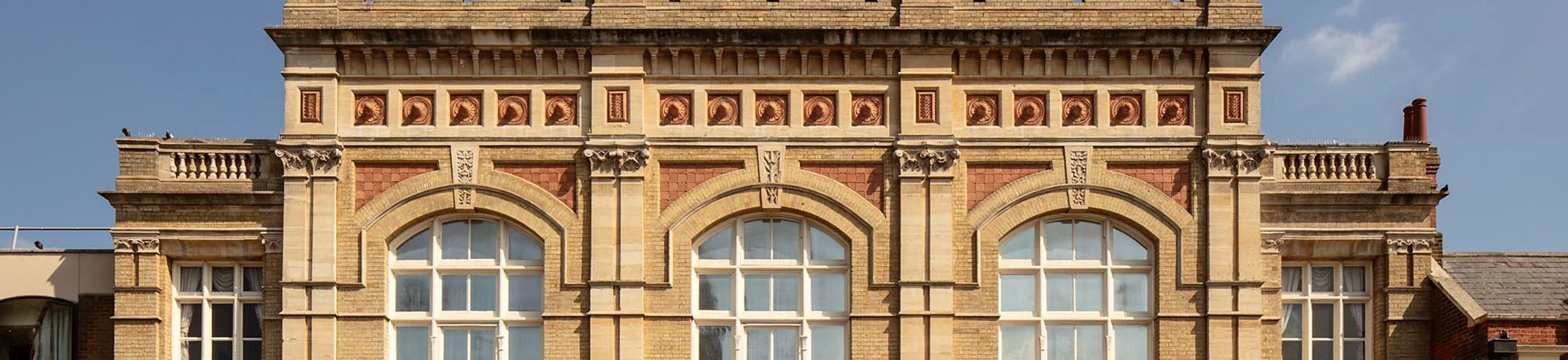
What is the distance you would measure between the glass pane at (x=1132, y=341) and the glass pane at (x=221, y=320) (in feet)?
40.9

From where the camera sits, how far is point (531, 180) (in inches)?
942

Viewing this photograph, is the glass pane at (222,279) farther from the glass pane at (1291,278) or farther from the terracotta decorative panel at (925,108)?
the glass pane at (1291,278)

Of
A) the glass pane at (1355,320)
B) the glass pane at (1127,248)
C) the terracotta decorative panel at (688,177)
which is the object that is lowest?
the glass pane at (1355,320)

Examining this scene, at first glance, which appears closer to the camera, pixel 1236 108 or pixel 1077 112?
pixel 1236 108

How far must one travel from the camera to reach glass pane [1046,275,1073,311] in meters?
24.0

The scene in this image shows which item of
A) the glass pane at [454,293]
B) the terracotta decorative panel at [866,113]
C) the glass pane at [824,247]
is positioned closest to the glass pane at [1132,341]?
the glass pane at [824,247]

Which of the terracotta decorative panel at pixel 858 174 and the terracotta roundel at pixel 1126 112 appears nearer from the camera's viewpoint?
the terracotta decorative panel at pixel 858 174

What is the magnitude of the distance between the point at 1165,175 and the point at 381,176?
10871 mm

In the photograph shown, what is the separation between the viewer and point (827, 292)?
78.7 ft

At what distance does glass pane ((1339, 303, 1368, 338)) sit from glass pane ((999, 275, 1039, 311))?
465 centimetres

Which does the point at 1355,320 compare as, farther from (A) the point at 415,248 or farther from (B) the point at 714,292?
(A) the point at 415,248

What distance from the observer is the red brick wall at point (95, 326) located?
81.2ft

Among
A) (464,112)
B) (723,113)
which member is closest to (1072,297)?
(723,113)

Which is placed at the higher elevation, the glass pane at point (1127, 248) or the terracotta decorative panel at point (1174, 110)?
the terracotta decorative panel at point (1174, 110)
